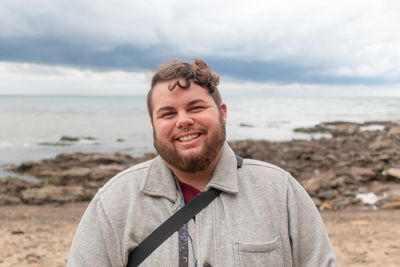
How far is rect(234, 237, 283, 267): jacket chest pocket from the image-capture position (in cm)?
228

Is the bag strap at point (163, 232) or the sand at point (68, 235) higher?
the bag strap at point (163, 232)

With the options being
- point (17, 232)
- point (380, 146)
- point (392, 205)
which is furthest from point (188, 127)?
point (380, 146)

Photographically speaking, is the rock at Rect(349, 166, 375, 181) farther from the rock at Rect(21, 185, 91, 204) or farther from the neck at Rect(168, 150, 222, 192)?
the neck at Rect(168, 150, 222, 192)

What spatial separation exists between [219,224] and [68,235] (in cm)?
947

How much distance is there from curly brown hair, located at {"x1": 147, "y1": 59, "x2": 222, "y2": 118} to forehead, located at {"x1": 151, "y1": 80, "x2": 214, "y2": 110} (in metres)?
0.02

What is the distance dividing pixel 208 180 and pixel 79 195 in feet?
49.0

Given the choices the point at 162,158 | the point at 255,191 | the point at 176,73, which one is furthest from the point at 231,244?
the point at 176,73

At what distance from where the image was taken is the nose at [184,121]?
2391mm

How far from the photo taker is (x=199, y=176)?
2527 mm

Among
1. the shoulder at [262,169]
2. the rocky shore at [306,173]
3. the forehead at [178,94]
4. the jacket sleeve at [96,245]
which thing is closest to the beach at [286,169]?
the rocky shore at [306,173]

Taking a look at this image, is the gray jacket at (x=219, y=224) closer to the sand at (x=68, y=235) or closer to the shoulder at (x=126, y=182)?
the shoulder at (x=126, y=182)

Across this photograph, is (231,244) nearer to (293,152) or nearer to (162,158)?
(162,158)

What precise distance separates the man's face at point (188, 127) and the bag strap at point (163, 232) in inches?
8.1

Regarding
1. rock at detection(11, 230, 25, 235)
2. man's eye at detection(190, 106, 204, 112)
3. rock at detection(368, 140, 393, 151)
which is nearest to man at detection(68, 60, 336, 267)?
man's eye at detection(190, 106, 204, 112)
